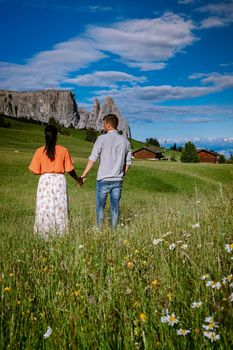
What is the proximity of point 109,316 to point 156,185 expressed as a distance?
2801 cm

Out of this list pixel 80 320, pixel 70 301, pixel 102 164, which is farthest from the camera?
pixel 102 164

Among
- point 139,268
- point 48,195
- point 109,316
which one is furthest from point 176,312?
point 48,195

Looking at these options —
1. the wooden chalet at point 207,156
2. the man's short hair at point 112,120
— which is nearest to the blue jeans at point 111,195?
the man's short hair at point 112,120

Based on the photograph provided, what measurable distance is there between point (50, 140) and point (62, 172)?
83cm

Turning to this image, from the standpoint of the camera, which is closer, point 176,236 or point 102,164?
point 176,236

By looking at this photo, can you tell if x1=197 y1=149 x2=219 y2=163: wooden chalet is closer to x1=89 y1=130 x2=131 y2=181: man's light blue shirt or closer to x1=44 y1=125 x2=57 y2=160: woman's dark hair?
x1=89 y1=130 x2=131 y2=181: man's light blue shirt

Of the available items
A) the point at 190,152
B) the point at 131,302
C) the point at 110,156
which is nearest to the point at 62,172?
the point at 110,156

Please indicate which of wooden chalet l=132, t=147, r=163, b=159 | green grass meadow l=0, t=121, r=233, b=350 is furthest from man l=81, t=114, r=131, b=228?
wooden chalet l=132, t=147, r=163, b=159

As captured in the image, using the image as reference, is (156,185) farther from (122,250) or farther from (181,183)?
(122,250)

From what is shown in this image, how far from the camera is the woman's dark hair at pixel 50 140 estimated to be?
800cm

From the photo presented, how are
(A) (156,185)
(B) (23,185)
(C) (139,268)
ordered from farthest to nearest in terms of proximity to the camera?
(A) (156,185) → (B) (23,185) → (C) (139,268)

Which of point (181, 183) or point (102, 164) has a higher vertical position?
point (102, 164)

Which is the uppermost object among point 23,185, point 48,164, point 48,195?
point 48,164

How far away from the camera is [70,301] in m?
3.07
